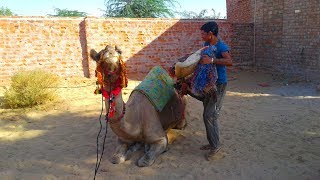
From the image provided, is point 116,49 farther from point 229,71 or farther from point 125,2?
point 125,2

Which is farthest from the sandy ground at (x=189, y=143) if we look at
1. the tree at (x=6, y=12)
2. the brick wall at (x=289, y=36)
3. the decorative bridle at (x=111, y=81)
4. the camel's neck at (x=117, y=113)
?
the tree at (x=6, y=12)

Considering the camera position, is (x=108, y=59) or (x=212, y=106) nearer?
(x=108, y=59)

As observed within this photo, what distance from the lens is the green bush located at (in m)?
7.77

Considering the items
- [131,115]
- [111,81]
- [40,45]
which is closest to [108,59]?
[111,81]

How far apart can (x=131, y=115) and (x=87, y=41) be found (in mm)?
6937

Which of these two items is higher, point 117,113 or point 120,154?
point 117,113

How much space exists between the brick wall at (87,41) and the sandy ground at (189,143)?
285 cm

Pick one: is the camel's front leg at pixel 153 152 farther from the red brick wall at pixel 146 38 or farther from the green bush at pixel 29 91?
the red brick wall at pixel 146 38

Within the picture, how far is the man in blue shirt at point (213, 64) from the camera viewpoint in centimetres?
430

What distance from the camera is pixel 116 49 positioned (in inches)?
147

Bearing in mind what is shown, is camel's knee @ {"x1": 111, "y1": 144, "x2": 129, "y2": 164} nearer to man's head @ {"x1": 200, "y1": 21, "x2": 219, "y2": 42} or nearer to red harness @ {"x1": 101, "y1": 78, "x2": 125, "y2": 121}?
red harness @ {"x1": 101, "y1": 78, "x2": 125, "y2": 121}

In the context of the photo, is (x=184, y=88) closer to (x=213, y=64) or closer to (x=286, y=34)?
(x=213, y=64)

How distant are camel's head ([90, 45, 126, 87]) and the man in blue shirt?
117 centimetres

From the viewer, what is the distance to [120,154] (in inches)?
185
